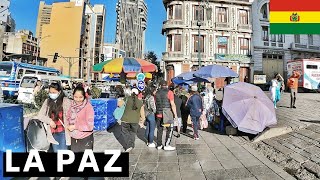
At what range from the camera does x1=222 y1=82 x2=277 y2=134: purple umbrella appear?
307 inches

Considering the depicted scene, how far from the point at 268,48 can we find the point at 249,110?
29.0 m

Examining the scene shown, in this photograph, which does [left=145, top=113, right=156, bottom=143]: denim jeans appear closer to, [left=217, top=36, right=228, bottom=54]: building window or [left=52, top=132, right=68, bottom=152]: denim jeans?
[left=52, top=132, right=68, bottom=152]: denim jeans

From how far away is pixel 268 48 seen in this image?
34.0 meters

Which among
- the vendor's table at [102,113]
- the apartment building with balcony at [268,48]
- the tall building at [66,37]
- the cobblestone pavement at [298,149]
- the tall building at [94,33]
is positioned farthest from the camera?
the tall building at [94,33]

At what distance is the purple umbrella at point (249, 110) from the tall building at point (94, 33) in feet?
215

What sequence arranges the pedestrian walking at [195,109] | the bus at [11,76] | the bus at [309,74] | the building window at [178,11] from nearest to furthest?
the pedestrian walking at [195,109] → the bus at [11,76] → the bus at [309,74] → the building window at [178,11]

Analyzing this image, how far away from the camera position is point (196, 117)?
839 centimetres

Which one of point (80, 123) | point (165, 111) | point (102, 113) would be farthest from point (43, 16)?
point (80, 123)

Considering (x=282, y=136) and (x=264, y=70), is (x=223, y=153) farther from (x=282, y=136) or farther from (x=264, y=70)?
(x=264, y=70)

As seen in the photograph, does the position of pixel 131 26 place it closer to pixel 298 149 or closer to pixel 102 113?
pixel 102 113

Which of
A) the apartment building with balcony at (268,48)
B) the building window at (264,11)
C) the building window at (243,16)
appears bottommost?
the apartment building with balcony at (268,48)

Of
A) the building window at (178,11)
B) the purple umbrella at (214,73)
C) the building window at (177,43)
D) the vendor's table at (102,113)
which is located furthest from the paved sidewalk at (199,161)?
the building window at (178,11)

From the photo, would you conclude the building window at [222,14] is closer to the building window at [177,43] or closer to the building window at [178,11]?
the building window at [178,11]

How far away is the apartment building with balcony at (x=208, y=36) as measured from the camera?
32.3 meters
